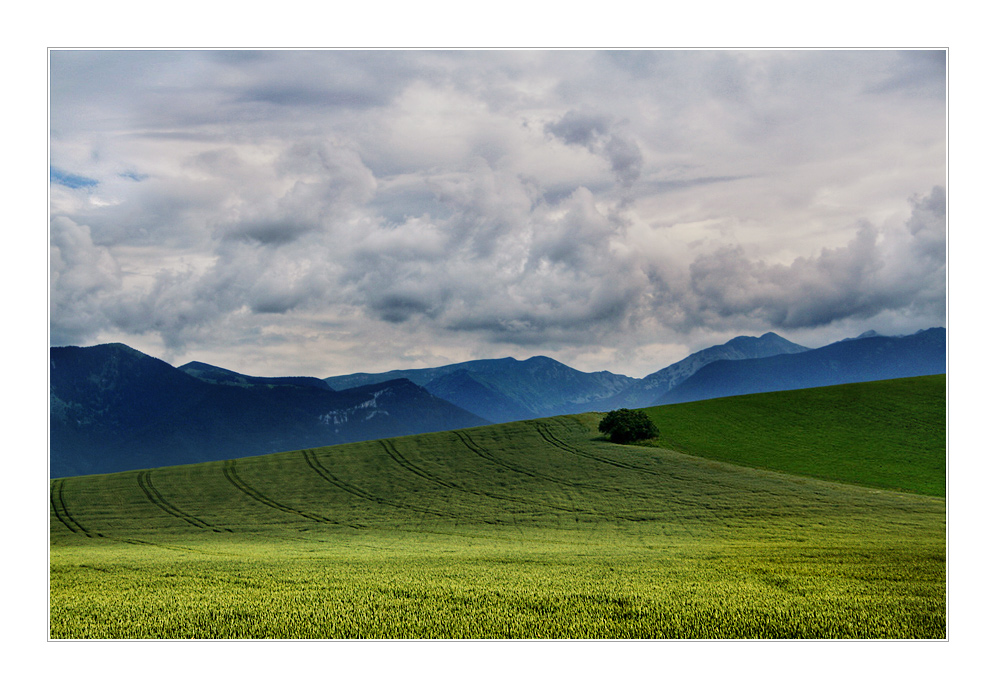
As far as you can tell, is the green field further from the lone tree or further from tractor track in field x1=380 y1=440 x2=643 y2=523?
the lone tree

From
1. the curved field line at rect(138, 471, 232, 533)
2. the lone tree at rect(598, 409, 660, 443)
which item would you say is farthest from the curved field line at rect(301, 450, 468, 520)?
the lone tree at rect(598, 409, 660, 443)

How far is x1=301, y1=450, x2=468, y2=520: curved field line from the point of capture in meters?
29.0

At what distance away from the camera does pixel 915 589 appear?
10320 mm

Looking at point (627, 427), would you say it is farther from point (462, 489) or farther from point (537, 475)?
point (462, 489)

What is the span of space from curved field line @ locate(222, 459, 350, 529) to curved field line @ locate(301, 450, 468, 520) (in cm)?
364

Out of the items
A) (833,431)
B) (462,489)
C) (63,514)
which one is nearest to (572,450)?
(462,489)

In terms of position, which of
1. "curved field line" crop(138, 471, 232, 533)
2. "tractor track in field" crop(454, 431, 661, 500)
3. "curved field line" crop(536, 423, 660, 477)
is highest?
"curved field line" crop(536, 423, 660, 477)

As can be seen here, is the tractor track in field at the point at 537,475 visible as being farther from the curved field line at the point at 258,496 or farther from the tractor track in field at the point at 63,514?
the tractor track in field at the point at 63,514

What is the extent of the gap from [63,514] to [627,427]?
115ft

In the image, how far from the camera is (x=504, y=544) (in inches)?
854

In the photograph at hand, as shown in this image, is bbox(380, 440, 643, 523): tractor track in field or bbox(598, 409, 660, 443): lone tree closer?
bbox(380, 440, 643, 523): tractor track in field

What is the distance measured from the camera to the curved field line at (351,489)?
28953mm

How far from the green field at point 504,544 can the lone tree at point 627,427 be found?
1462mm
